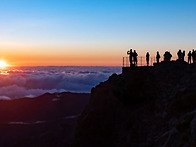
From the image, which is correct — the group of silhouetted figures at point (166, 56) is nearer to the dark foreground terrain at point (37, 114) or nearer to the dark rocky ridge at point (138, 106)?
the dark rocky ridge at point (138, 106)

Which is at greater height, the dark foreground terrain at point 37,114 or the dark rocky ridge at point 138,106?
the dark rocky ridge at point 138,106

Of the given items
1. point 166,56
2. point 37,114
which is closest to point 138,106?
point 166,56

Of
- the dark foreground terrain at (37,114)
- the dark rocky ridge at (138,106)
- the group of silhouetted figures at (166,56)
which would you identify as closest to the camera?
the dark rocky ridge at (138,106)

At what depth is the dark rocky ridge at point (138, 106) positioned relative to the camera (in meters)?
26.2

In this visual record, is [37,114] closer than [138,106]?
No

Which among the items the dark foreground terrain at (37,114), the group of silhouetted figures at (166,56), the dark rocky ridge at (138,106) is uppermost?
the group of silhouetted figures at (166,56)

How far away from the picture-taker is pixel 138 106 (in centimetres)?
3116

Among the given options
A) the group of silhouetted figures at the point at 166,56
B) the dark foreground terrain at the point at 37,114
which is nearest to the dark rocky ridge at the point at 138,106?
the group of silhouetted figures at the point at 166,56

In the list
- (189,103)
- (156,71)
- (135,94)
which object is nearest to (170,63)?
(156,71)

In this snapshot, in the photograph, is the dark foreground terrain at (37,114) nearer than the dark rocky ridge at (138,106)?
No

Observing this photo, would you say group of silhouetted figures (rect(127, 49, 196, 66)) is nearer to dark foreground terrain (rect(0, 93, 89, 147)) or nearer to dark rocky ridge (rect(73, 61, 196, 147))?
dark rocky ridge (rect(73, 61, 196, 147))

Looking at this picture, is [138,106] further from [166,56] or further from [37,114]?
[37,114]

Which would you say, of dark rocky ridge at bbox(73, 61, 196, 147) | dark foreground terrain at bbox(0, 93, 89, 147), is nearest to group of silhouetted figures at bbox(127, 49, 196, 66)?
dark rocky ridge at bbox(73, 61, 196, 147)

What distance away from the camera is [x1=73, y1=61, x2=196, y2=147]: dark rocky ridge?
2620cm
